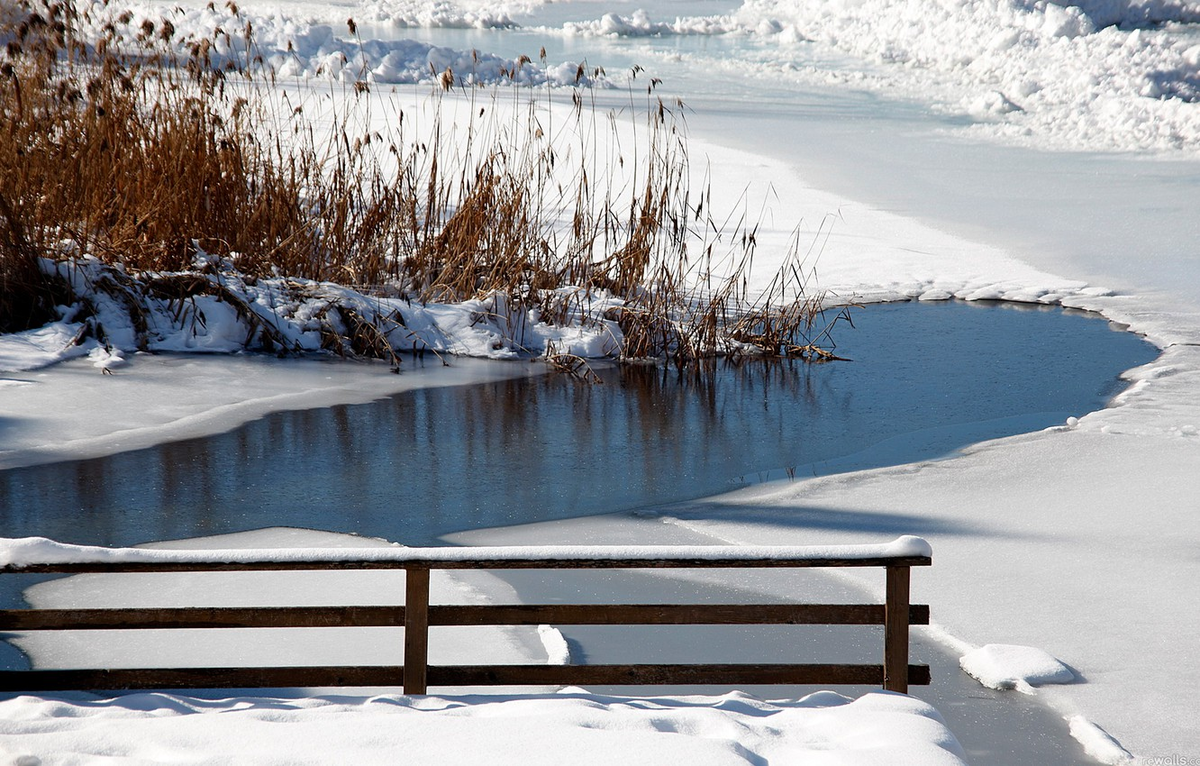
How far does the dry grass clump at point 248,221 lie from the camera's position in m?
5.16

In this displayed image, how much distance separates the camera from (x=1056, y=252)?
730 cm

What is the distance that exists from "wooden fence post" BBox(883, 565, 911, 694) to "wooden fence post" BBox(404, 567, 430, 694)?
0.83m

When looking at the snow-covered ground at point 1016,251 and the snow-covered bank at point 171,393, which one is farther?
the snow-covered bank at point 171,393

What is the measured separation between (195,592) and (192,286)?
2.68 metres

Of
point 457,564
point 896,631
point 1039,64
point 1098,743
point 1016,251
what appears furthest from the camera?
point 1039,64

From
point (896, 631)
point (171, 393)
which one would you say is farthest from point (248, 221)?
point (896, 631)

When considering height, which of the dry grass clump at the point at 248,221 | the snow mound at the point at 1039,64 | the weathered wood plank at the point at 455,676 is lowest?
the weathered wood plank at the point at 455,676

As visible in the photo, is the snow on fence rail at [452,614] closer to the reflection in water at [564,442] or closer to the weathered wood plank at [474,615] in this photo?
the weathered wood plank at [474,615]

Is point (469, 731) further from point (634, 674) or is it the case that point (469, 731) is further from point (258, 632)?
point (258, 632)

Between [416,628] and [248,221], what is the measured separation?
388 cm

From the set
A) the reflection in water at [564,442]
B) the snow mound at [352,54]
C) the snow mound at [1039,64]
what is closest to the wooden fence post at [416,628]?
the reflection in water at [564,442]

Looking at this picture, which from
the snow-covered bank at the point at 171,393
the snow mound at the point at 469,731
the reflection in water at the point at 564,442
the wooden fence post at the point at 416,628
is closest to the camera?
the snow mound at the point at 469,731

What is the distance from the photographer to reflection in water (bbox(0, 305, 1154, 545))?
3.38 meters

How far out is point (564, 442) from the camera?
412 centimetres
